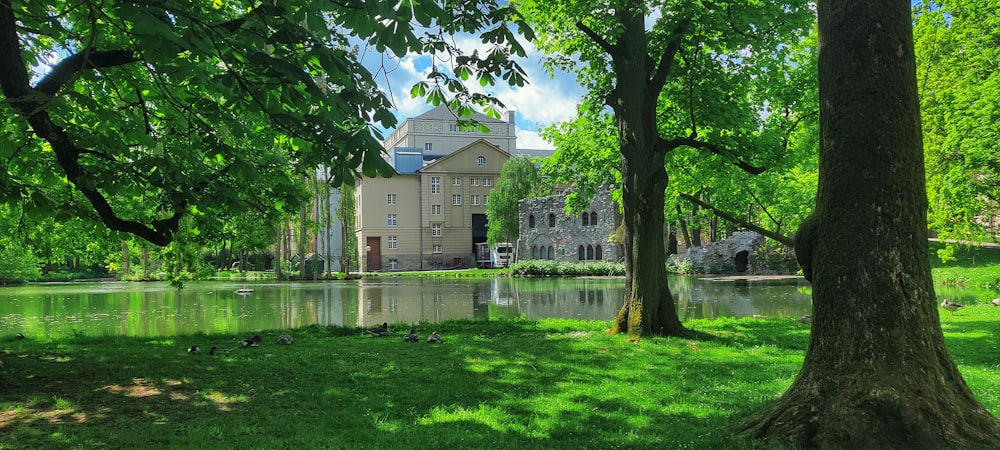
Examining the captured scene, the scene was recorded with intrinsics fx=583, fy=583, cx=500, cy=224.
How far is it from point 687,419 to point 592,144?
9.08m

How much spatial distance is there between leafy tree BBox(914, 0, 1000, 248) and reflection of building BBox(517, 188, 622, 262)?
29.6m

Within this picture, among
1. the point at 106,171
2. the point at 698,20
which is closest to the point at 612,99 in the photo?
the point at 698,20

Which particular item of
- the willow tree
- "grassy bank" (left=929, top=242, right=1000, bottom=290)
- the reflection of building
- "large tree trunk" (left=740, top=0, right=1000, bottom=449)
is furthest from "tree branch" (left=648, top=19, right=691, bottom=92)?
the reflection of building

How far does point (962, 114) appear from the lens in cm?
1415

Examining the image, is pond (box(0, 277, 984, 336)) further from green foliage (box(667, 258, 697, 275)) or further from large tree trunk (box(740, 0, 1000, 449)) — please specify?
green foliage (box(667, 258, 697, 275))

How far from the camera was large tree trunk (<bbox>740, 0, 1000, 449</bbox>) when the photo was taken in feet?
11.5

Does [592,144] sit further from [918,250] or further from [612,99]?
[918,250]

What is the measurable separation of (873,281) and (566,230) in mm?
46692

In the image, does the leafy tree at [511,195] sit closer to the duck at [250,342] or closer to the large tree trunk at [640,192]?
the large tree trunk at [640,192]

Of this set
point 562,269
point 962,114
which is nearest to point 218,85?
point 962,114

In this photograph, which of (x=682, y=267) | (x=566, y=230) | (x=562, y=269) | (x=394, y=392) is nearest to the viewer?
(x=394, y=392)

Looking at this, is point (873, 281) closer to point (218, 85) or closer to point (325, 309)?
point (218, 85)

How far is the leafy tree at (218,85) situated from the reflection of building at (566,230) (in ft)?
133

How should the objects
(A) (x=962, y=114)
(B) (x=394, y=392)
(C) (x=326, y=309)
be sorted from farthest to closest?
(C) (x=326, y=309)
(A) (x=962, y=114)
(B) (x=394, y=392)
